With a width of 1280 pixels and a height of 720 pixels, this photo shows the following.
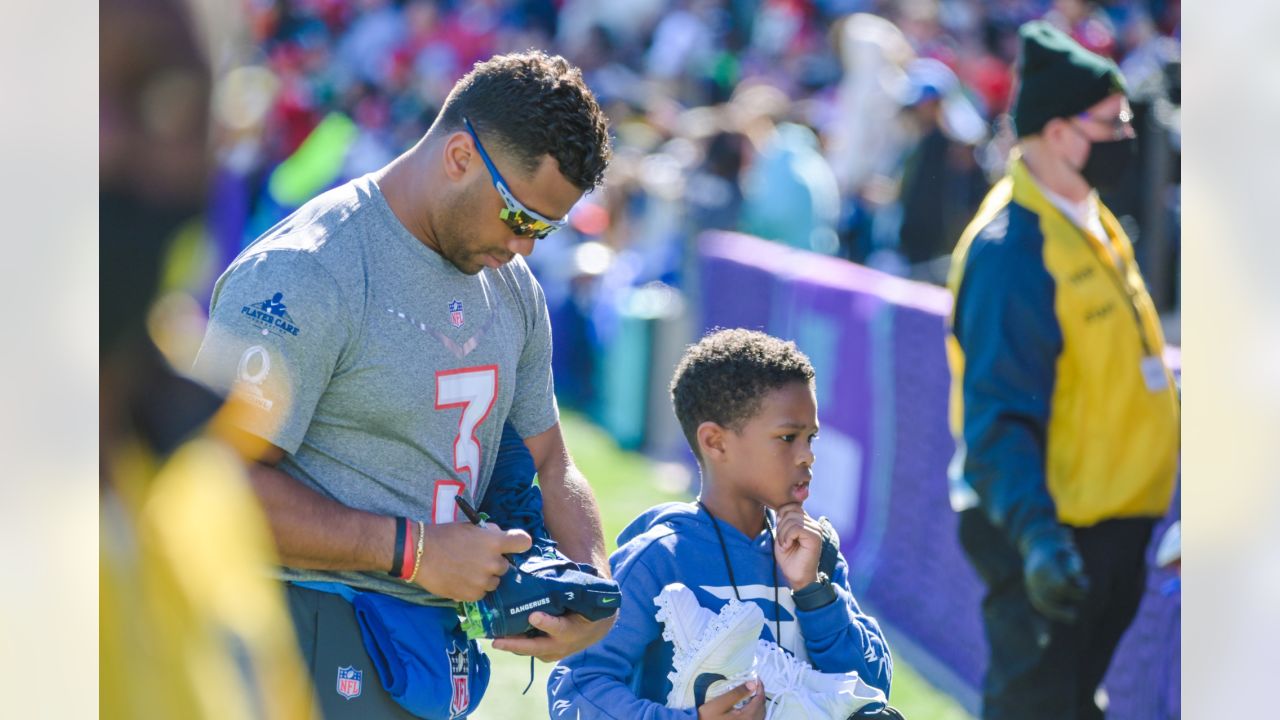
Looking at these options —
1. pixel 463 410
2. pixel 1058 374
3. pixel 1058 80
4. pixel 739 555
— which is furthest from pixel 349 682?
pixel 1058 80

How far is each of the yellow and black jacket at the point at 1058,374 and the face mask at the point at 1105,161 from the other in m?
0.21

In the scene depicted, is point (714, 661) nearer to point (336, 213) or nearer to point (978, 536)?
point (336, 213)

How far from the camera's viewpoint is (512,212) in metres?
2.56

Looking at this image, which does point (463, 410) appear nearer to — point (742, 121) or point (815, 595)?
point (815, 595)

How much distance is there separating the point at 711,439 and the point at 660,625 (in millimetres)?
447

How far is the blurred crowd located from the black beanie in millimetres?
3041

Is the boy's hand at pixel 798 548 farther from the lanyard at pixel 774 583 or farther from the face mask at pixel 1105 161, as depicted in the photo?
the face mask at pixel 1105 161

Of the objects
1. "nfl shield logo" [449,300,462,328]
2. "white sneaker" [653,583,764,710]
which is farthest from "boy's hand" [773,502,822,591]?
"nfl shield logo" [449,300,462,328]

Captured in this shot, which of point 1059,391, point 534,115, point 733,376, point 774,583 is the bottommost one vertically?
point 774,583

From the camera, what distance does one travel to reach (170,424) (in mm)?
2135

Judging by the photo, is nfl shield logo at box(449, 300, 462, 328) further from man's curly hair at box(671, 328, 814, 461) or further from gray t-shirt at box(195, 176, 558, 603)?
man's curly hair at box(671, 328, 814, 461)

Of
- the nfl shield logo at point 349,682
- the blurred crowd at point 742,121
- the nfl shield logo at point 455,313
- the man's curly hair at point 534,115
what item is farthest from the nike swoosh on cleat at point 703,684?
the blurred crowd at point 742,121

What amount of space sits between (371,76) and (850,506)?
37.3 ft
